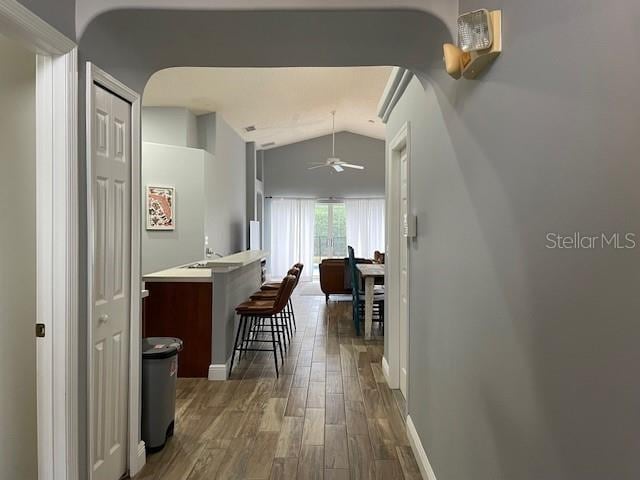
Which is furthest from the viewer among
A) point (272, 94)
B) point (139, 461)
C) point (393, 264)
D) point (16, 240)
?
point (272, 94)

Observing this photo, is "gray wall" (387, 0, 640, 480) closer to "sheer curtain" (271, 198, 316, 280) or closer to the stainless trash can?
the stainless trash can

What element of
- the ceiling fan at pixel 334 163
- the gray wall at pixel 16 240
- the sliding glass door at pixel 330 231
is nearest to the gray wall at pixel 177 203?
the ceiling fan at pixel 334 163

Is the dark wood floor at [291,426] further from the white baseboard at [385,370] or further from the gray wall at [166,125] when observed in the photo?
the gray wall at [166,125]

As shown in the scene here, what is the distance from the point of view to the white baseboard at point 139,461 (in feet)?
7.96

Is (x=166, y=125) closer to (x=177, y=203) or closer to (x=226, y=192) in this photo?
(x=177, y=203)

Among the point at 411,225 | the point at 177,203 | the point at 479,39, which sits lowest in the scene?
the point at 411,225

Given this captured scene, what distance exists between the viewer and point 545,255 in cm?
110

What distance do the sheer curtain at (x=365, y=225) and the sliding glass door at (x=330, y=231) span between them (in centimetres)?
18

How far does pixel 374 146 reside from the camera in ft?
38.3

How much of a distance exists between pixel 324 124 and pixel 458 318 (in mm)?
8977

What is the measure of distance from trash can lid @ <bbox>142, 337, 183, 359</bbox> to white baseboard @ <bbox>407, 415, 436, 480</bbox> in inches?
60.3

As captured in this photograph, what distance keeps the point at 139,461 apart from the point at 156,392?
0.37 m

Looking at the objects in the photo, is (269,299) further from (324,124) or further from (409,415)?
(324,124)

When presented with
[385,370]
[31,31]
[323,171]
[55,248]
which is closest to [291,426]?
[385,370]
